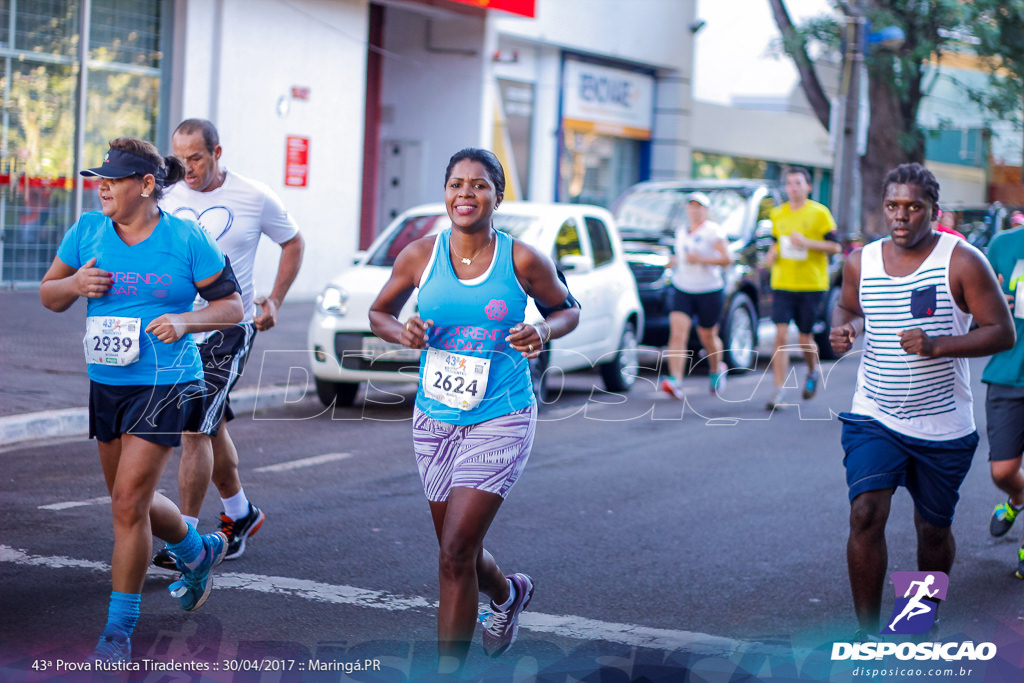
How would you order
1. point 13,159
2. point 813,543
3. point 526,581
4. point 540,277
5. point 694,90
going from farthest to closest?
point 694,90, point 13,159, point 813,543, point 526,581, point 540,277

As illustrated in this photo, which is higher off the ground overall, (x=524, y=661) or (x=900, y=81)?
(x=900, y=81)

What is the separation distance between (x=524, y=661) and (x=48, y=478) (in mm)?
4085

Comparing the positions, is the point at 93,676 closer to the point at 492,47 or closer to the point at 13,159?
the point at 13,159

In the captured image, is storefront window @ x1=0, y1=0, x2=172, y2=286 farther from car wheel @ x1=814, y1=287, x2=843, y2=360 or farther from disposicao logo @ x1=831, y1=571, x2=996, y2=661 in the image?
disposicao logo @ x1=831, y1=571, x2=996, y2=661

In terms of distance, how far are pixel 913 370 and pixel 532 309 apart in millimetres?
4589

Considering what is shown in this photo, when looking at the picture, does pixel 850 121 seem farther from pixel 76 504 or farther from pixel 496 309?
pixel 496 309

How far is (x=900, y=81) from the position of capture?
23266mm

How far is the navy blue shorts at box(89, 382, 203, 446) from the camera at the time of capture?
464 centimetres

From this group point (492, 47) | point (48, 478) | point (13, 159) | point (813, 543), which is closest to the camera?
point (813, 543)

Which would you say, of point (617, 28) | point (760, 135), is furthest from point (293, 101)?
point (760, 135)

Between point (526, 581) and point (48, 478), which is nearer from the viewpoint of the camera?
point (526, 581)

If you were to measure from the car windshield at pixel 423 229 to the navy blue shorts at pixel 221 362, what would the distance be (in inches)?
223

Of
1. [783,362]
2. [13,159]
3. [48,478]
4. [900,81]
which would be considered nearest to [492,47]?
[900,81]

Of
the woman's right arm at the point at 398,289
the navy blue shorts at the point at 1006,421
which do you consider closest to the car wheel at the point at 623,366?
the navy blue shorts at the point at 1006,421
